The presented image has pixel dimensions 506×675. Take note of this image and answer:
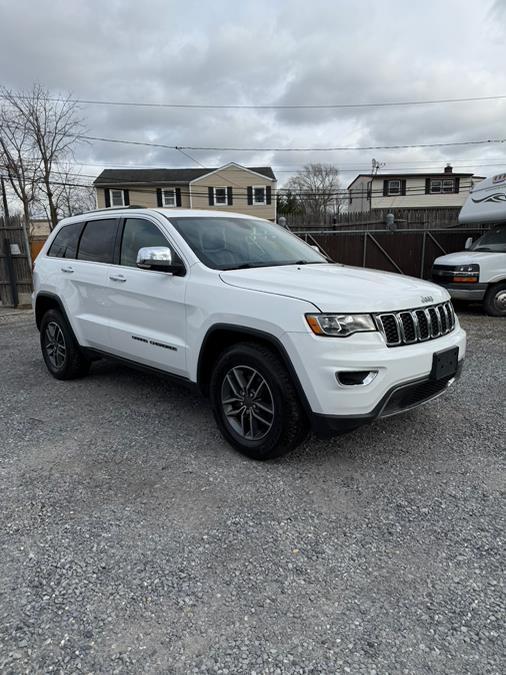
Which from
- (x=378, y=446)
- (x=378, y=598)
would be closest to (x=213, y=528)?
(x=378, y=598)

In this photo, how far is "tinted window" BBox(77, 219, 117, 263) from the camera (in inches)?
175

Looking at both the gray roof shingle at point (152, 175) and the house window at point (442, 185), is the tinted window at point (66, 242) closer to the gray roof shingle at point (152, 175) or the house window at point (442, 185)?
the gray roof shingle at point (152, 175)

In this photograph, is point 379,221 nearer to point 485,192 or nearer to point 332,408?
point 485,192

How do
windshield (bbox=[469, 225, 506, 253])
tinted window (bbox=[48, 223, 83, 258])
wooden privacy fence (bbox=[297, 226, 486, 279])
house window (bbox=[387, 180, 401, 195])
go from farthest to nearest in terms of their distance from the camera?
house window (bbox=[387, 180, 401, 195]) → wooden privacy fence (bbox=[297, 226, 486, 279]) → windshield (bbox=[469, 225, 506, 253]) → tinted window (bbox=[48, 223, 83, 258])

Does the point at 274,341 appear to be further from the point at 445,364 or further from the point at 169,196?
the point at 169,196

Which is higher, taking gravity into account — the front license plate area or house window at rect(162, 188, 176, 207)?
house window at rect(162, 188, 176, 207)

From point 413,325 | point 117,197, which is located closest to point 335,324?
point 413,325

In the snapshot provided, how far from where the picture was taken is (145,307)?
154 inches

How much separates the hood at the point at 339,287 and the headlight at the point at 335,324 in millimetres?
45

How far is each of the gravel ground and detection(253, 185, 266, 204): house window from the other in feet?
107

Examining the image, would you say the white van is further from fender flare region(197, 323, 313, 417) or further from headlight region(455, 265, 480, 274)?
fender flare region(197, 323, 313, 417)

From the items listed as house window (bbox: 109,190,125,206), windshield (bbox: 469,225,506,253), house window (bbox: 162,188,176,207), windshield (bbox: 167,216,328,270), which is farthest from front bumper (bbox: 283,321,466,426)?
house window (bbox: 109,190,125,206)

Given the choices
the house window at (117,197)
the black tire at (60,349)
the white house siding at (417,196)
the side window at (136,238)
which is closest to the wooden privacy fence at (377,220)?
the black tire at (60,349)

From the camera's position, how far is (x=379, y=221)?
46.9ft
